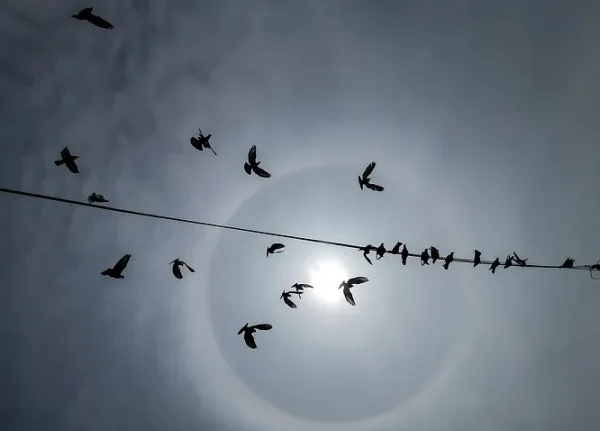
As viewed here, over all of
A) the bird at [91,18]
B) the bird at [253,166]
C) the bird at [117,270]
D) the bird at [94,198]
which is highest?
the bird at [91,18]

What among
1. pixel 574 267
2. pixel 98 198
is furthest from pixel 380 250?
pixel 98 198

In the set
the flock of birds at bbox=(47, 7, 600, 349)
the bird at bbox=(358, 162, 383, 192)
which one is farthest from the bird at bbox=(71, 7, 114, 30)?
the bird at bbox=(358, 162, 383, 192)

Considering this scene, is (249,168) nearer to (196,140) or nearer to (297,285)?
(196,140)

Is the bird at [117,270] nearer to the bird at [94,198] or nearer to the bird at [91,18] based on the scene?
the bird at [94,198]

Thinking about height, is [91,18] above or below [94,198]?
above

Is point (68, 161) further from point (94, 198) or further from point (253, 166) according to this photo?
point (253, 166)

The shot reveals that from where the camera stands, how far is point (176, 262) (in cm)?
986

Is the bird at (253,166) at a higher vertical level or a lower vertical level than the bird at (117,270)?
higher

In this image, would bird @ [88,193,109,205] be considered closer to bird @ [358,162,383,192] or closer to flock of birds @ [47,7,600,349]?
A: flock of birds @ [47,7,600,349]

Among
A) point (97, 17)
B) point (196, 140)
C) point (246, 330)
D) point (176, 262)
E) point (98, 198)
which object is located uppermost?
point (97, 17)

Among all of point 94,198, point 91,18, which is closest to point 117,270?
point 94,198

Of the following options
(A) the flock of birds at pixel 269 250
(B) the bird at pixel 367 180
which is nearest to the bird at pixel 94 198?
(A) the flock of birds at pixel 269 250

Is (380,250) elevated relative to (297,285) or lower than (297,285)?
elevated

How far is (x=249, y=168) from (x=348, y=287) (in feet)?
10.7
